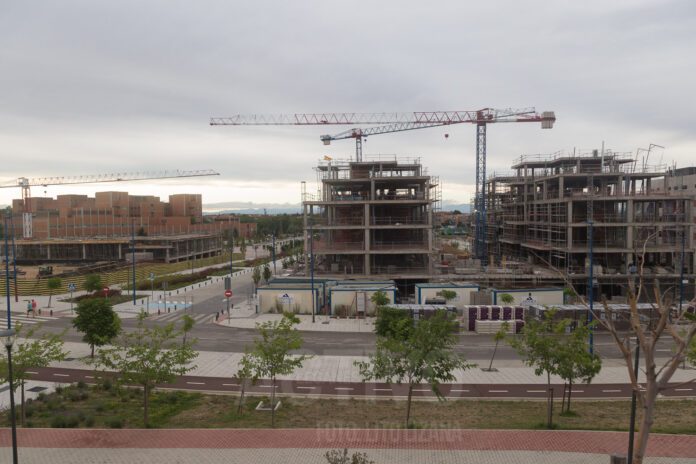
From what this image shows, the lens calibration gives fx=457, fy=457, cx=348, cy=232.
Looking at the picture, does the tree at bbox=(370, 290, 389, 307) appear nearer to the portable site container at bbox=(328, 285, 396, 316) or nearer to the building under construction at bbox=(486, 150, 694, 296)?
the portable site container at bbox=(328, 285, 396, 316)

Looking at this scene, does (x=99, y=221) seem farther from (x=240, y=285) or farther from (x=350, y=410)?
(x=350, y=410)

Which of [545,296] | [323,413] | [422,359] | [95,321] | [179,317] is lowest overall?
[179,317]

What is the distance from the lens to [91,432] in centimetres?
1527

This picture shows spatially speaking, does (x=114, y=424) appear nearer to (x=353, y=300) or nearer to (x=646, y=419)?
(x=646, y=419)

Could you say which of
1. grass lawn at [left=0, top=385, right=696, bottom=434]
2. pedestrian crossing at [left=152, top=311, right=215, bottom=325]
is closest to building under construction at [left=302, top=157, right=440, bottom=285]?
pedestrian crossing at [left=152, top=311, right=215, bottom=325]

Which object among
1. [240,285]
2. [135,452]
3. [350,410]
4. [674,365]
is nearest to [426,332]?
[350,410]

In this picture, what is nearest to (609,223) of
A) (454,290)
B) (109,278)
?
(454,290)

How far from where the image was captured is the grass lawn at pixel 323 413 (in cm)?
1599

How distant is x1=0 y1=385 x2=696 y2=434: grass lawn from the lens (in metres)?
16.0

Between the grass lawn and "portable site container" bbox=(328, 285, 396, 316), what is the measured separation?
17877 millimetres

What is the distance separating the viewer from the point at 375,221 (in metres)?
51.5

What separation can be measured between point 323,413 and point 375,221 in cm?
3560

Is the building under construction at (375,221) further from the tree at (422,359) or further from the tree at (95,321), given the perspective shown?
the tree at (422,359)

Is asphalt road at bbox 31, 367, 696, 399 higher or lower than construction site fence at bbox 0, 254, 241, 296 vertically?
lower
